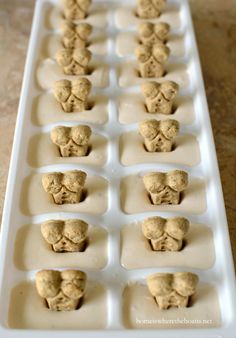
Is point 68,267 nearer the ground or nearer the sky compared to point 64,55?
nearer the ground

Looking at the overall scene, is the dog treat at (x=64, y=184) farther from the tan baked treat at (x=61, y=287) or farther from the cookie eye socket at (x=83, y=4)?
the cookie eye socket at (x=83, y=4)

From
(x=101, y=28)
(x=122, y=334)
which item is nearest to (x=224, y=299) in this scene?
(x=122, y=334)

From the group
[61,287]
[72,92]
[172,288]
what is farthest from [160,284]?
[72,92]

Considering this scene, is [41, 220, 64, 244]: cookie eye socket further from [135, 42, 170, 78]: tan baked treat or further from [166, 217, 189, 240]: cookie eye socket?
[135, 42, 170, 78]: tan baked treat

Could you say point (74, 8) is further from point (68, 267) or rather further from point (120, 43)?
point (68, 267)

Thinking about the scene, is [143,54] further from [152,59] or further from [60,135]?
[60,135]

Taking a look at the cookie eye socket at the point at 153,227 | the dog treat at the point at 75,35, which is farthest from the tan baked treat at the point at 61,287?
the dog treat at the point at 75,35
